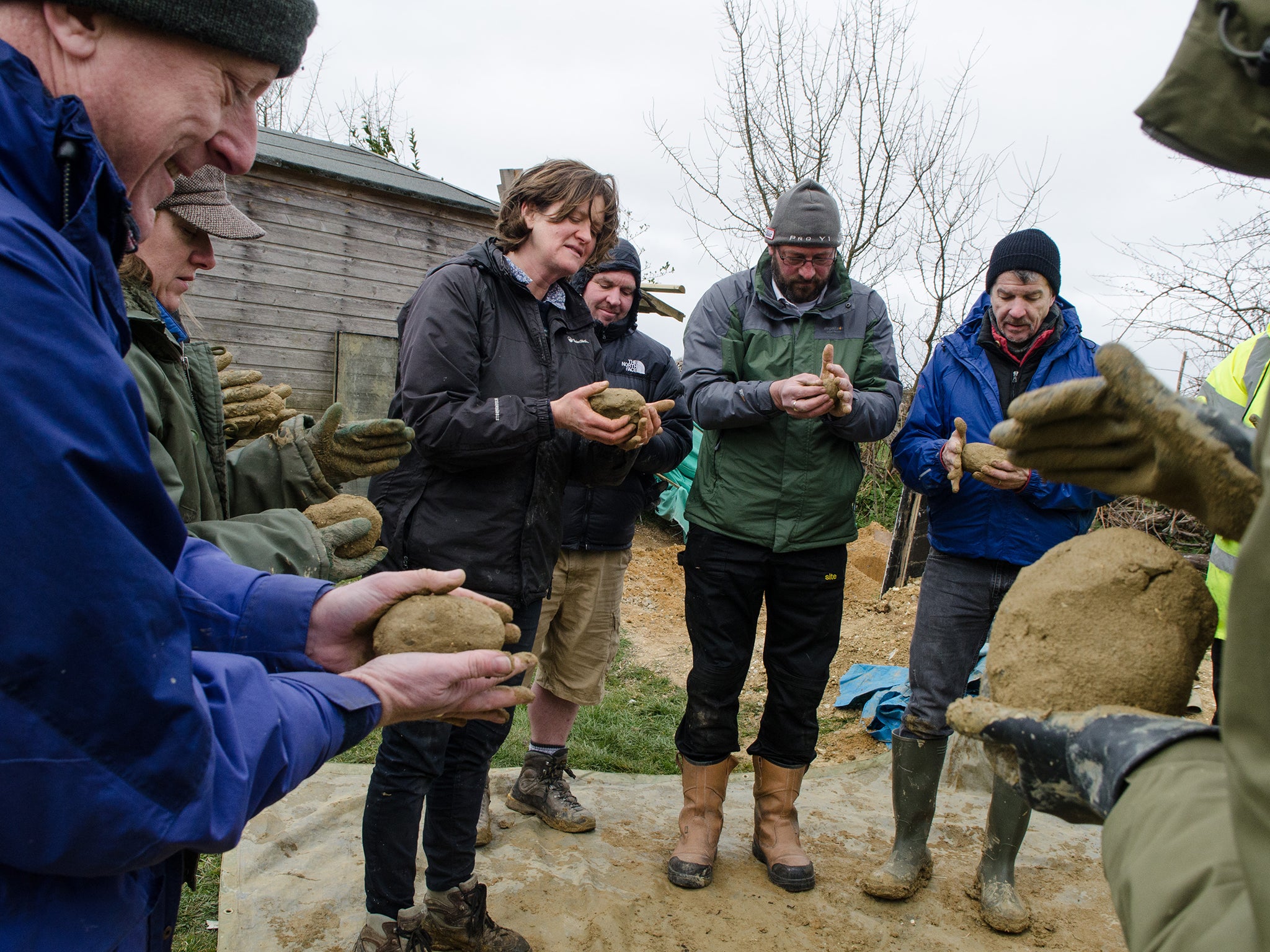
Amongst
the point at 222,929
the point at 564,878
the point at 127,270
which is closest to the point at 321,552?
the point at 127,270

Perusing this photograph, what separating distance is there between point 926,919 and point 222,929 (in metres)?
2.30

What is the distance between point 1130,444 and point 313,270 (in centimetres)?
779

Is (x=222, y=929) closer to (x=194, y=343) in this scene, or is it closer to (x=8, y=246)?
(x=194, y=343)

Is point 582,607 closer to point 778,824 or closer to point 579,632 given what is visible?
point 579,632

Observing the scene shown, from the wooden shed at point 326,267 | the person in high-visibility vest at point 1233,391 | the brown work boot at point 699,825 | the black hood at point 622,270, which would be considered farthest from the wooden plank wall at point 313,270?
the person in high-visibility vest at point 1233,391

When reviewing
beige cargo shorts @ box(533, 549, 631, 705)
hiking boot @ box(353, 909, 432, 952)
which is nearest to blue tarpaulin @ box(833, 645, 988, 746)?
beige cargo shorts @ box(533, 549, 631, 705)

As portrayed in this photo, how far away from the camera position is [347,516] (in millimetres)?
2402

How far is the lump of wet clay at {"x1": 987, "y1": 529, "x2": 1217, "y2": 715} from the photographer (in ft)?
4.40

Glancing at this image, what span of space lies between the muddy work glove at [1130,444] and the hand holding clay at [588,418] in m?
1.54

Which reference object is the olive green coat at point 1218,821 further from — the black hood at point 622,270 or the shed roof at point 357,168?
the shed roof at point 357,168

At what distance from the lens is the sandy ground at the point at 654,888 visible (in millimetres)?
2785

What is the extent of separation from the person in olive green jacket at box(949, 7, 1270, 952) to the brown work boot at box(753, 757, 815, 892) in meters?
2.13

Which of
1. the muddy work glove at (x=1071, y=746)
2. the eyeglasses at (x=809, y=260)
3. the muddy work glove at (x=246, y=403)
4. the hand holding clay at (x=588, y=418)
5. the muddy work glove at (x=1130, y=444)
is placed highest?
the eyeglasses at (x=809, y=260)

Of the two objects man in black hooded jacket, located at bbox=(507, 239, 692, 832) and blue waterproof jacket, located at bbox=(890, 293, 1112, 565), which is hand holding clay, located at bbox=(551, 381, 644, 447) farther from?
blue waterproof jacket, located at bbox=(890, 293, 1112, 565)
